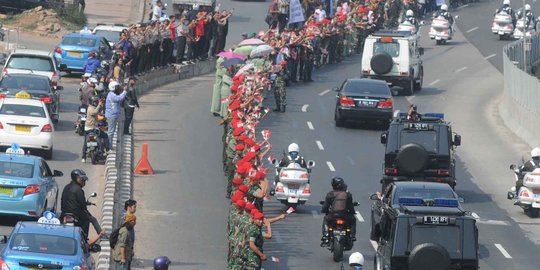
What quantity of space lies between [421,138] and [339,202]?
642 centimetres

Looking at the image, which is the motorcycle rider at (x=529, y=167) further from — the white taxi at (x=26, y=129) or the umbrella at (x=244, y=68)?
the white taxi at (x=26, y=129)

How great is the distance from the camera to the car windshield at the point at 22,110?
39094 mm

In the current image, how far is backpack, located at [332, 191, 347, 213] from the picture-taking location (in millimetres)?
28781

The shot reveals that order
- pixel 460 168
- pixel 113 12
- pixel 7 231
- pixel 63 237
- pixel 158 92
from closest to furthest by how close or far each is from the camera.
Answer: pixel 63 237
pixel 7 231
pixel 460 168
pixel 158 92
pixel 113 12

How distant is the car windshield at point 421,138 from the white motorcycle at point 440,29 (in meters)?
33.9

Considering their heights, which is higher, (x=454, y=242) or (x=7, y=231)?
(x=454, y=242)

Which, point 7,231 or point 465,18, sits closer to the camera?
point 7,231

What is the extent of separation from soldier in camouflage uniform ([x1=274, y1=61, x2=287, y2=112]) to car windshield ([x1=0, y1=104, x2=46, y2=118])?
9713 millimetres

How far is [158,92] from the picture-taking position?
52.0 m

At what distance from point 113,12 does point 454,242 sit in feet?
165

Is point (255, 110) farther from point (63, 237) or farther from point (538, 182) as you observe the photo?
point (63, 237)

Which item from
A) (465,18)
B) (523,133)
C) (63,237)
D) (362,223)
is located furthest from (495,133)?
(465,18)

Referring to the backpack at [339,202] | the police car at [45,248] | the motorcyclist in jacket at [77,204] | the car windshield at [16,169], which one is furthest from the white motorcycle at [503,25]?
the police car at [45,248]

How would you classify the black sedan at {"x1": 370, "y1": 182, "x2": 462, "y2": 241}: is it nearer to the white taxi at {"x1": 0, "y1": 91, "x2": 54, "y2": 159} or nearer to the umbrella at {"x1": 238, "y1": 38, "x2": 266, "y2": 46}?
the white taxi at {"x1": 0, "y1": 91, "x2": 54, "y2": 159}
